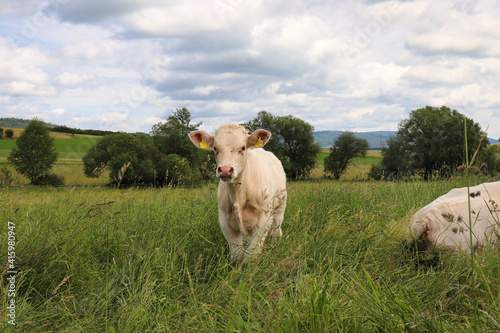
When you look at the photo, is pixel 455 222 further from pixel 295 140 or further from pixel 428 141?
pixel 295 140

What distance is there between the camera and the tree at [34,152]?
161ft

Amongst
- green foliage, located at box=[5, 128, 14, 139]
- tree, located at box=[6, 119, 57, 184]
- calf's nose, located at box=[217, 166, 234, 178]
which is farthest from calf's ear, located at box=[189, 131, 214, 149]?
green foliage, located at box=[5, 128, 14, 139]

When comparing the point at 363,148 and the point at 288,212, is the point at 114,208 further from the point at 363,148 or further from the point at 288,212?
the point at 363,148

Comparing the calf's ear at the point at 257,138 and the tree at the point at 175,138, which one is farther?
the tree at the point at 175,138

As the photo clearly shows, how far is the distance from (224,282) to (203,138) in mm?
2529

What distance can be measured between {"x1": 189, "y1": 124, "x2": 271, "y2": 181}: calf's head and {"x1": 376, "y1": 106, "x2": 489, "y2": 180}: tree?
1766 inches

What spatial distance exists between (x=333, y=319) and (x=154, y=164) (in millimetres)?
41072

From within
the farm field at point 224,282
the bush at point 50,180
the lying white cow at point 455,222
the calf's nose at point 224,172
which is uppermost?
the calf's nose at point 224,172

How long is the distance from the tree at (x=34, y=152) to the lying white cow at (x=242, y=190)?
169 feet

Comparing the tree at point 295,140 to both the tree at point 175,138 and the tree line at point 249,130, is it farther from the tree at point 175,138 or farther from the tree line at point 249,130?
the tree at point 175,138

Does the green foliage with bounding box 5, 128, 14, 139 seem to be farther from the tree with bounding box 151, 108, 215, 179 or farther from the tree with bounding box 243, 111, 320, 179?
the tree with bounding box 243, 111, 320, 179

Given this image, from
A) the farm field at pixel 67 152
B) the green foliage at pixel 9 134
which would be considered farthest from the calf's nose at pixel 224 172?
the green foliage at pixel 9 134

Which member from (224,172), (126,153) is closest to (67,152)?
Result: (126,153)

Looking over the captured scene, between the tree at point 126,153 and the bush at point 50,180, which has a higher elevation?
the tree at point 126,153
